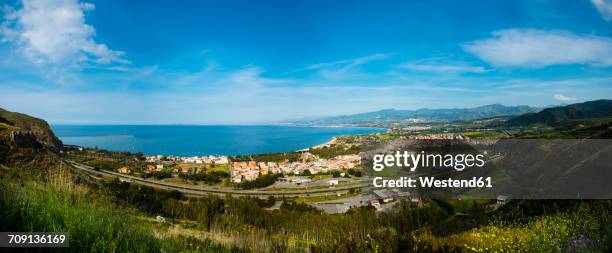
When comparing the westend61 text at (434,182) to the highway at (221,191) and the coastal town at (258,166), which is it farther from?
the coastal town at (258,166)

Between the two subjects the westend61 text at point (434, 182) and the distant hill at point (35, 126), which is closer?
the westend61 text at point (434, 182)

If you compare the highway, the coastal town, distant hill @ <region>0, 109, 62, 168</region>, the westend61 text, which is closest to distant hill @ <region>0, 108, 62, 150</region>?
distant hill @ <region>0, 109, 62, 168</region>

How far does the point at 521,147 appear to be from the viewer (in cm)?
3850

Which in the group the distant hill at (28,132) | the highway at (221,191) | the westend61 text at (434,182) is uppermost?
the distant hill at (28,132)

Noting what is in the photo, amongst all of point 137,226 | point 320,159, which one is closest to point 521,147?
point 320,159

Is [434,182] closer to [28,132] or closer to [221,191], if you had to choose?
[221,191]

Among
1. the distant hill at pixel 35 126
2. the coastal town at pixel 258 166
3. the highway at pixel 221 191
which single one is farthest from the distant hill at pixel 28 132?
the coastal town at pixel 258 166

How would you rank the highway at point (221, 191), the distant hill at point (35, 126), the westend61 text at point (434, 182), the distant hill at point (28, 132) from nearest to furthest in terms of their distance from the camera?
the westend61 text at point (434, 182), the distant hill at point (28, 132), the highway at point (221, 191), the distant hill at point (35, 126)

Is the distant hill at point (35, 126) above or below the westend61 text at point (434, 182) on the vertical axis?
above

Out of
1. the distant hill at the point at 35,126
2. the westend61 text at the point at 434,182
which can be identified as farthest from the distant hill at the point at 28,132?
the westend61 text at the point at 434,182

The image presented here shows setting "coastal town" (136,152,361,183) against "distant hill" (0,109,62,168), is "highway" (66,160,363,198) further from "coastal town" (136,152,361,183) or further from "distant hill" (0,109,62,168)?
"distant hill" (0,109,62,168)

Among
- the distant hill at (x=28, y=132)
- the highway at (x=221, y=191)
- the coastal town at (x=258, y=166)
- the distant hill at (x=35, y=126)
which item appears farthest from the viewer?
the distant hill at (x=35, y=126)

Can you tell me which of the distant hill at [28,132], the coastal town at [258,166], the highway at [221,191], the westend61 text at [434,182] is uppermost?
the distant hill at [28,132]

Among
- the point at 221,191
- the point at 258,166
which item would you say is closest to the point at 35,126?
the point at 258,166
